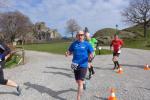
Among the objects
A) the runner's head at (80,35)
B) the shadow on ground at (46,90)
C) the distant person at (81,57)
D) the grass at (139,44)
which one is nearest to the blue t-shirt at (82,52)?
the distant person at (81,57)

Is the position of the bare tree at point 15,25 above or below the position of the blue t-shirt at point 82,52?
above

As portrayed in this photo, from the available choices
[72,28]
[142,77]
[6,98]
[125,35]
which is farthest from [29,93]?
[72,28]

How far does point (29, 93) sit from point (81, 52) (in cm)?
245

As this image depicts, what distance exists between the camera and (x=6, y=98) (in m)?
9.18

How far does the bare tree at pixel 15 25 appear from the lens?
8450 cm

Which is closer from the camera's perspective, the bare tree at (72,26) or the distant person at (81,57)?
the distant person at (81,57)

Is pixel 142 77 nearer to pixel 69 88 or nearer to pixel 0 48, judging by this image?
pixel 69 88

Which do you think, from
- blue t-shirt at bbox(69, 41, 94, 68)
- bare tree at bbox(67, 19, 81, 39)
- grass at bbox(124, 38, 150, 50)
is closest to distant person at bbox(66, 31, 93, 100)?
blue t-shirt at bbox(69, 41, 94, 68)

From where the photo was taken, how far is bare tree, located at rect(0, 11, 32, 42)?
84.5 m

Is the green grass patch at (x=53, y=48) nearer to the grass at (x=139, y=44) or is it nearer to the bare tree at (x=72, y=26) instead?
the grass at (x=139, y=44)

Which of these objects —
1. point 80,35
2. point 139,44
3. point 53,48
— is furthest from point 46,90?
point 139,44

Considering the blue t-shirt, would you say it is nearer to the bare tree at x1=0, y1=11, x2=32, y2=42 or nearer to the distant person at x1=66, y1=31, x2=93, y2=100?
the distant person at x1=66, y1=31, x2=93, y2=100

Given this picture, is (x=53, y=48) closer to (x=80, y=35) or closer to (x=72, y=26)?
(x=80, y=35)

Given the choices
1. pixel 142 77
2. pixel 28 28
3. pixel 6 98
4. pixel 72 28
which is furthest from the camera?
pixel 72 28
